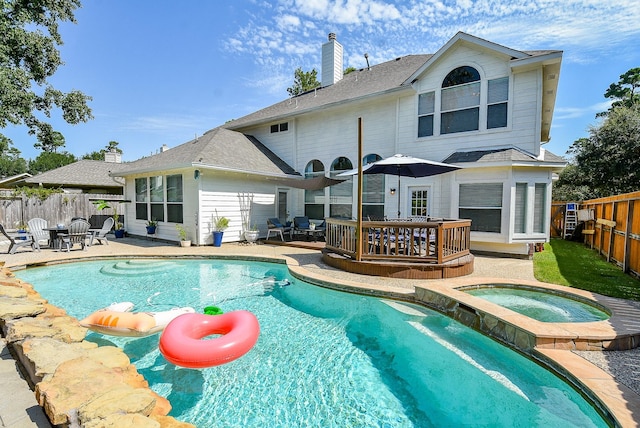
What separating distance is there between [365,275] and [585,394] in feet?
14.2

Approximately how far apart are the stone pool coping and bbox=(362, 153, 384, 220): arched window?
304 centimetres

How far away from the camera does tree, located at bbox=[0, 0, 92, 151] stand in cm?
1405

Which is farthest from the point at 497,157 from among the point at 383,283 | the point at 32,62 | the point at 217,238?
the point at 32,62

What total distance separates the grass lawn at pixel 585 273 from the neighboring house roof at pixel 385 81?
5.43 meters

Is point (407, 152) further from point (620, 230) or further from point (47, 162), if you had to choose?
point (47, 162)

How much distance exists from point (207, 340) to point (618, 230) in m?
10.2

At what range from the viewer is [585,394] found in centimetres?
282

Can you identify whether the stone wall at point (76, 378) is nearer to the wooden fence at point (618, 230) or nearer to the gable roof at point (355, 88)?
the wooden fence at point (618, 230)

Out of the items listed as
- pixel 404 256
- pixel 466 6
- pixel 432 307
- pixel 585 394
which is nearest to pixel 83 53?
pixel 466 6

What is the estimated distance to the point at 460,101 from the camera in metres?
9.59

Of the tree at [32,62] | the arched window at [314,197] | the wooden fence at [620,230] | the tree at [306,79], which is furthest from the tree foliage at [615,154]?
the tree at [32,62]

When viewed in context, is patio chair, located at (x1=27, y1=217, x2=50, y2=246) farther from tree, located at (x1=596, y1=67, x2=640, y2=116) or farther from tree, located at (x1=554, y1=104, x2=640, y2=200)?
tree, located at (x1=596, y1=67, x2=640, y2=116)

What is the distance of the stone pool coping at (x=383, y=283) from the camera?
2.61 metres

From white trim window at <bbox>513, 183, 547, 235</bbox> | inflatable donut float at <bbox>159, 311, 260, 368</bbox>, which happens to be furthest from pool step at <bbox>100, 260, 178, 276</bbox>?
white trim window at <bbox>513, 183, 547, 235</bbox>
